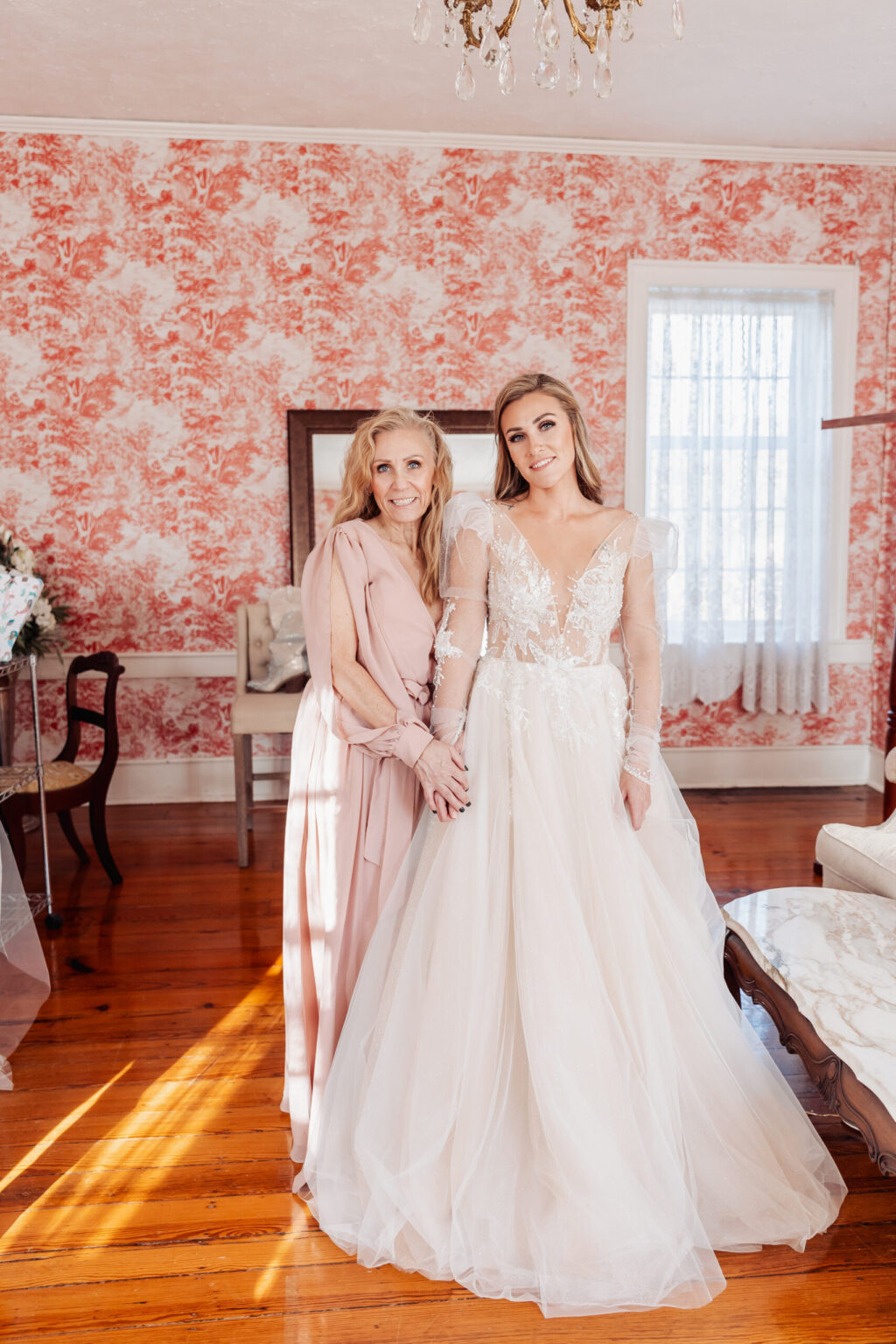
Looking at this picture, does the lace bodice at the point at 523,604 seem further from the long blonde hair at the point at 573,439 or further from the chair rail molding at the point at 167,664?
the chair rail molding at the point at 167,664

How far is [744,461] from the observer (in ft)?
16.3

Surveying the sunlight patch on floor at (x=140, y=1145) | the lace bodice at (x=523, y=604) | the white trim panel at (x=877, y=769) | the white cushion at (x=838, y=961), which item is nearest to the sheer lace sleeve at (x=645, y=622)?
the lace bodice at (x=523, y=604)

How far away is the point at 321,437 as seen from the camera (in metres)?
4.74

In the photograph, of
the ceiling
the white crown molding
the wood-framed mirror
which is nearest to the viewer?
the ceiling

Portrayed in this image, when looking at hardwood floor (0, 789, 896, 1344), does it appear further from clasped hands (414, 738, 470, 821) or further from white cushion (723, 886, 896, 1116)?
clasped hands (414, 738, 470, 821)

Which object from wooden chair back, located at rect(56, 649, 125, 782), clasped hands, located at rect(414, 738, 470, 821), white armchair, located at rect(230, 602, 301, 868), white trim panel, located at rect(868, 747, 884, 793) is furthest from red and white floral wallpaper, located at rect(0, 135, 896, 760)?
clasped hands, located at rect(414, 738, 470, 821)

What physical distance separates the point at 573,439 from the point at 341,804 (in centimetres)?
92

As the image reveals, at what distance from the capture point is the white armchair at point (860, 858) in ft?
9.09

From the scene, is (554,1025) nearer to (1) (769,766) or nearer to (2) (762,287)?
(1) (769,766)

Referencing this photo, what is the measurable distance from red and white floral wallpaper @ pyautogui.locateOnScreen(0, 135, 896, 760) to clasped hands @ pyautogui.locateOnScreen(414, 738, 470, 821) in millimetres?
3030

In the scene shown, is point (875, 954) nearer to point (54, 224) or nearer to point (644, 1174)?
point (644, 1174)

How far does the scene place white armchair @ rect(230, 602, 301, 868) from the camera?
4.06 meters

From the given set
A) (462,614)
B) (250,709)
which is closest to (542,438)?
(462,614)

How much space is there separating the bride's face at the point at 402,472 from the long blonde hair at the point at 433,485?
20mm
